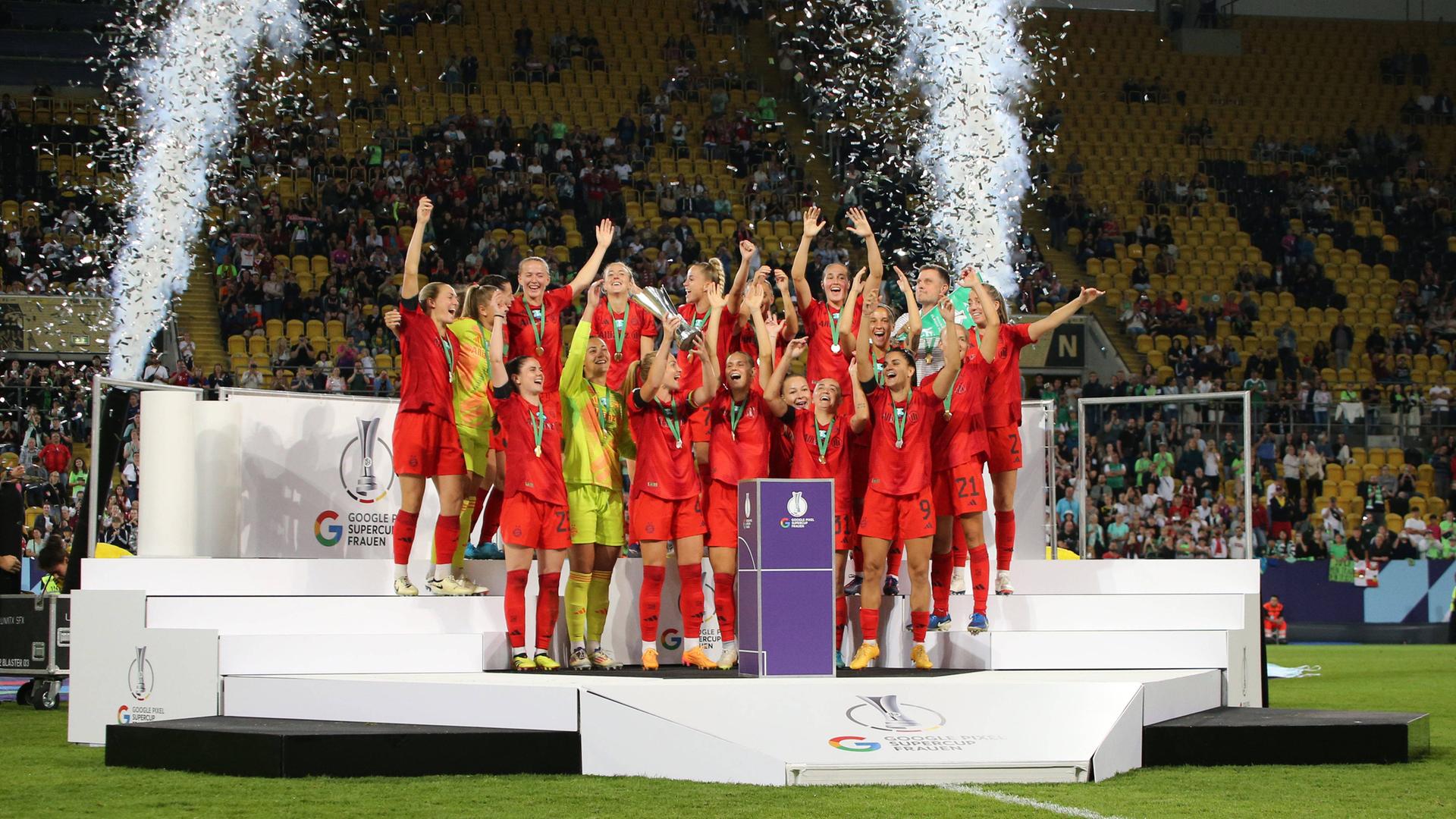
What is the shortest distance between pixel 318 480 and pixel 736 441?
3759mm

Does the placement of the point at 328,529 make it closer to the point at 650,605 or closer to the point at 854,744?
the point at 650,605

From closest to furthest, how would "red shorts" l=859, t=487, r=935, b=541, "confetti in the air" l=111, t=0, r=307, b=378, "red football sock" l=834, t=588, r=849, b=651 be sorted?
"red shorts" l=859, t=487, r=935, b=541
"red football sock" l=834, t=588, r=849, b=651
"confetti in the air" l=111, t=0, r=307, b=378

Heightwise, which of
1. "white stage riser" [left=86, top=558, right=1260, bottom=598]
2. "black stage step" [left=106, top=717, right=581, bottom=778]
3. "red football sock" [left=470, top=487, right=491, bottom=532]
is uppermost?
"red football sock" [left=470, top=487, right=491, bottom=532]

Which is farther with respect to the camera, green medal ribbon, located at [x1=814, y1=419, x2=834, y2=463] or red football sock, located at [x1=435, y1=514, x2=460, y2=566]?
red football sock, located at [x1=435, y1=514, x2=460, y2=566]

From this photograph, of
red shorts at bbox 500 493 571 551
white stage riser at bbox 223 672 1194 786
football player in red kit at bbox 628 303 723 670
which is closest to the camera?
white stage riser at bbox 223 672 1194 786

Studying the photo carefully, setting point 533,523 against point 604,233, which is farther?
point 604,233

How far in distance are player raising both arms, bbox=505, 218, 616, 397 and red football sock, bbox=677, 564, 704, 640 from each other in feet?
4.25

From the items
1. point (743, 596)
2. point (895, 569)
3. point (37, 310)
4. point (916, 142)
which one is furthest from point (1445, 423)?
point (37, 310)

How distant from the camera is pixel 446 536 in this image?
9.27 meters

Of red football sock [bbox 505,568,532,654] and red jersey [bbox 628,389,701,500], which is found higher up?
red jersey [bbox 628,389,701,500]

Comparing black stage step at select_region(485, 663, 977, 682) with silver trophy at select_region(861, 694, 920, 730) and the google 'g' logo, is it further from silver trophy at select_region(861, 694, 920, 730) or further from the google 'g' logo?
the google 'g' logo

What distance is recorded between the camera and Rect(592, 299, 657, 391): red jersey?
959cm

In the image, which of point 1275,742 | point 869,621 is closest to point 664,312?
point 869,621

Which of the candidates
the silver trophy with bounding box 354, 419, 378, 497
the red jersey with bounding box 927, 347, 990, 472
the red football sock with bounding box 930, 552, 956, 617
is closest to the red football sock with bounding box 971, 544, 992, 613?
the red football sock with bounding box 930, 552, 956, 617
